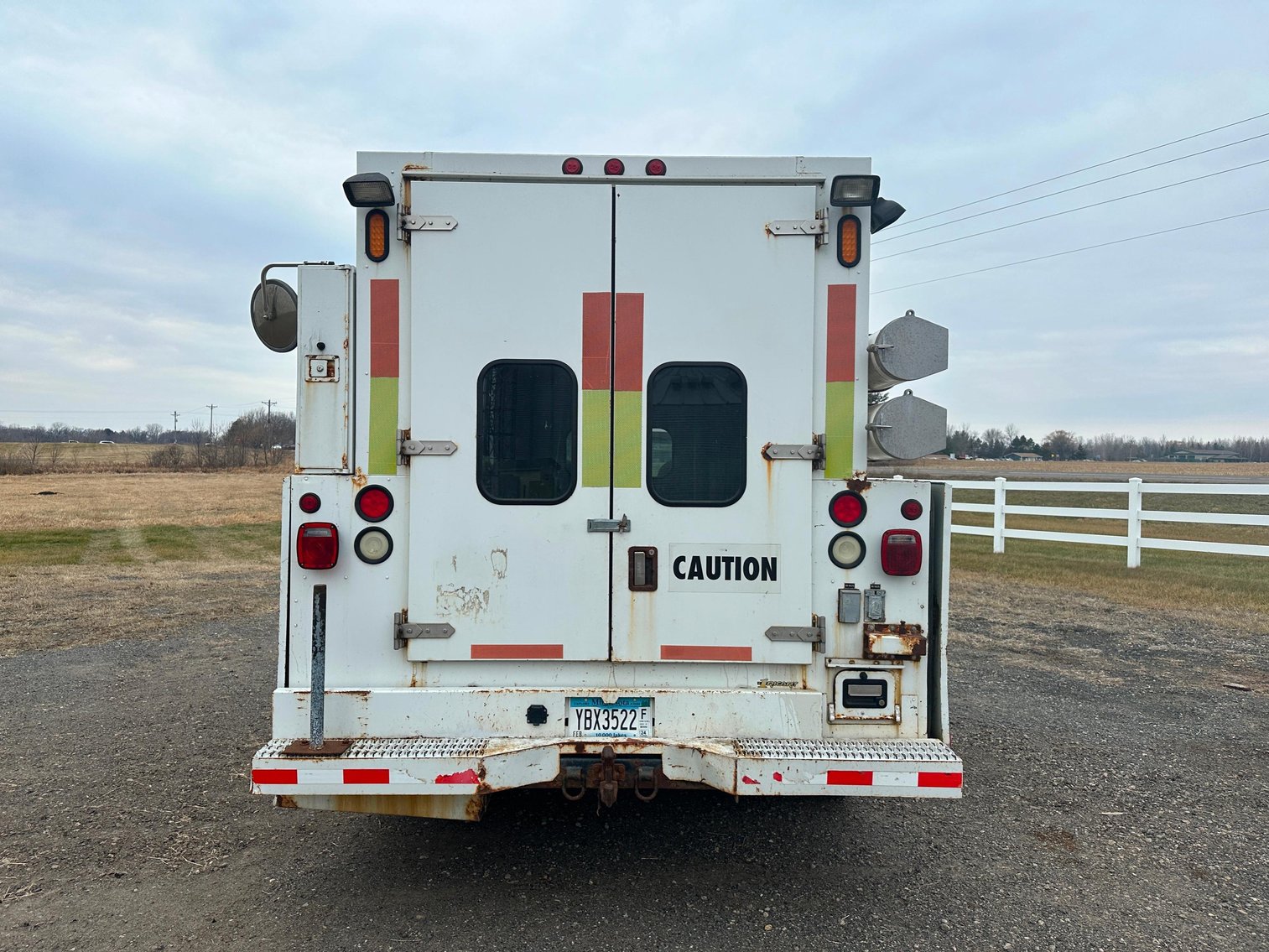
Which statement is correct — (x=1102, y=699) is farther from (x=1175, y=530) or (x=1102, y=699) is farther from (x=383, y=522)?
(x=1175, y=530)

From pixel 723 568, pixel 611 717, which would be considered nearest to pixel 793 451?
pixel 723 568

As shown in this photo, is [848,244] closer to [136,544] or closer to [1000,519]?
[1000,519]

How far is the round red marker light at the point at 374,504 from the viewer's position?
3605 millimetres

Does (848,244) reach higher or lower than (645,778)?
higher

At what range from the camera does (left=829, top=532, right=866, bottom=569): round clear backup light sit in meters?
3.64

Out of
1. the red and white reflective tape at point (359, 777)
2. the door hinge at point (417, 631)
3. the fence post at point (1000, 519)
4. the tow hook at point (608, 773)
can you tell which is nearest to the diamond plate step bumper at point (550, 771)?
the red and white reflective tape at point (359, 777)

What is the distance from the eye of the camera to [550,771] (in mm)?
3344

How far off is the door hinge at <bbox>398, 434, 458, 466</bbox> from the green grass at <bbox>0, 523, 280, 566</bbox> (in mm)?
13847

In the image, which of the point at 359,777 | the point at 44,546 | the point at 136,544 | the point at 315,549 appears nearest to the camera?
the point at 359,777

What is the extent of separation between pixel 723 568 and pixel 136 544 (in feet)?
59.3

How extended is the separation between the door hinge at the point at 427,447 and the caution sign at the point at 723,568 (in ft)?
3.22

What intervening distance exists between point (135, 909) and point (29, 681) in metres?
4.70

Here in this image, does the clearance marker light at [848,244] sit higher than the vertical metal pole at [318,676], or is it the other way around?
the clearance marker light at [848,244]

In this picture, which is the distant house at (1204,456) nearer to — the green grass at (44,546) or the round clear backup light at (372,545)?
the green grass at (44,546)
